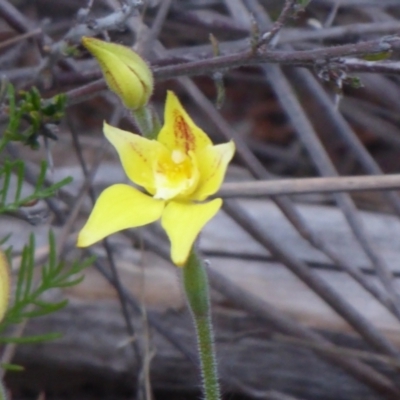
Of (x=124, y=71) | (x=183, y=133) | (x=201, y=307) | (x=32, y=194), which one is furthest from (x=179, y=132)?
(x=32, y=194)

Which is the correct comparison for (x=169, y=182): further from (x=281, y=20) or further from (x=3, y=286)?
(x=281, y=20)

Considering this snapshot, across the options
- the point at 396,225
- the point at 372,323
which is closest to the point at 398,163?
the point at 396,225

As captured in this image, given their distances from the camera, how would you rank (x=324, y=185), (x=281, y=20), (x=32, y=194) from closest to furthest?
1. (x=281, y=20)
2. (x=32, y=194)
3. (x=324, y=185)

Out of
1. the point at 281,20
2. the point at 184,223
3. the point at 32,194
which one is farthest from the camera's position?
the point at 32,194

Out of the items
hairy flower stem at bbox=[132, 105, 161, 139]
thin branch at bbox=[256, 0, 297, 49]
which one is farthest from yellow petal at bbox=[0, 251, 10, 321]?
thin branch at bbox=[256, 0, 297, 49]

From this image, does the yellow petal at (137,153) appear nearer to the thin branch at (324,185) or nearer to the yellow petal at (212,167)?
the yellow petal at (212,167)

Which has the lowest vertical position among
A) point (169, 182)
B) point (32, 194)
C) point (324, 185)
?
point (169, 182)
